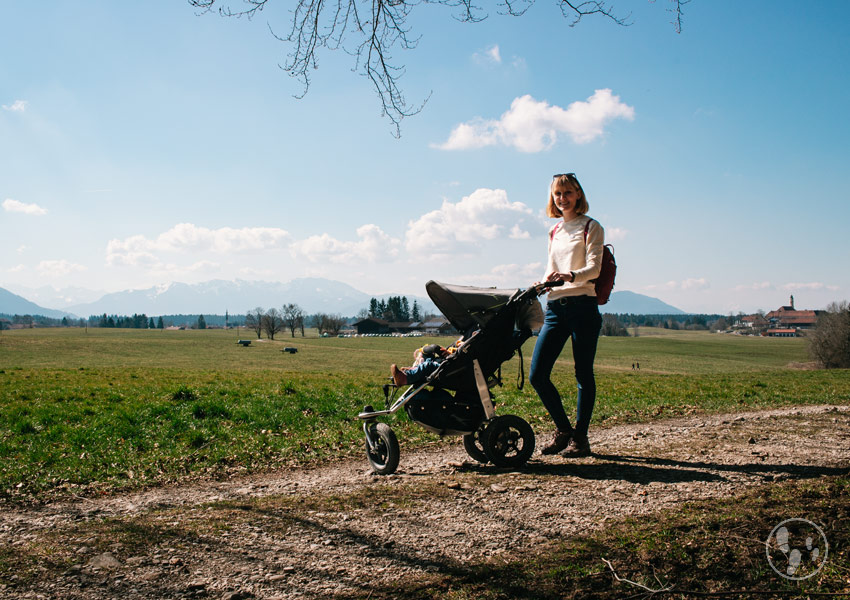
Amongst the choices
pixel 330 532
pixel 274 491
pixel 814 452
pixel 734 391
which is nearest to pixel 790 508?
pixel 814 452

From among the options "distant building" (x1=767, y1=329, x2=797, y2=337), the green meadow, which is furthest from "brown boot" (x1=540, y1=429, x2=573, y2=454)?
"distant building" (x1=767, y1=329, x2=797, y2=337)

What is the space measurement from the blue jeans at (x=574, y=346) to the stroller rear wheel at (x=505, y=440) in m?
0.38

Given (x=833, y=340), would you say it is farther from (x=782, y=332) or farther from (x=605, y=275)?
(x=782, y=332)

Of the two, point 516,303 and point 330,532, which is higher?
point 516,303

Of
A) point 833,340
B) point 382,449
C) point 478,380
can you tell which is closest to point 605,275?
point 478,380

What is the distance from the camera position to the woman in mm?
5027

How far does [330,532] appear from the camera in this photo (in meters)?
3.57

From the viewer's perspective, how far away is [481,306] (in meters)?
5.21

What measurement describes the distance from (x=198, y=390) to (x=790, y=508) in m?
11.4

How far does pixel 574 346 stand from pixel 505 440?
115 centimetres

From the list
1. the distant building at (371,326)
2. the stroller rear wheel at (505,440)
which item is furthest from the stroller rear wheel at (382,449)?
the distant building at (371,326)

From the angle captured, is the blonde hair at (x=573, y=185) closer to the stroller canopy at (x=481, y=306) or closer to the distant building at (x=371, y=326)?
the stroller canopy at (x=481, y=306)

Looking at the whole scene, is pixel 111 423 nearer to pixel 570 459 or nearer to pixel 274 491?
pixel 274 491

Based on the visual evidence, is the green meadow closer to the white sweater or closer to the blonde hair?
the white sweater
